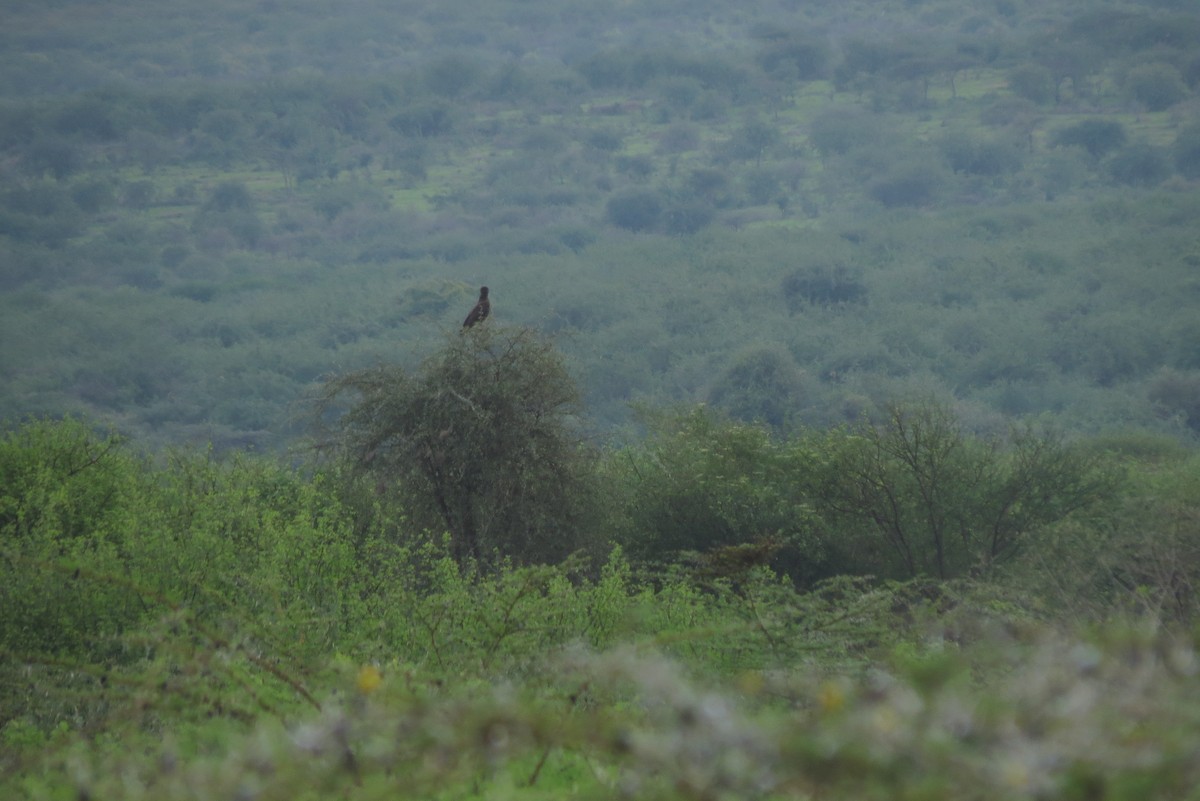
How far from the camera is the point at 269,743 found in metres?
4.62

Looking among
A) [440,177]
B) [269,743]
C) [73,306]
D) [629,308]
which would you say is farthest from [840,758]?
[440,177]

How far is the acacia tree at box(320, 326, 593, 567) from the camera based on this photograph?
70.6 ft

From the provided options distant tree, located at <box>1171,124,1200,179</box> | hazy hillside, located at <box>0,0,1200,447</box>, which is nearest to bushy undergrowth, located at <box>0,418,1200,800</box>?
hazy hillside, located at <box>0,0,1200,447</box>

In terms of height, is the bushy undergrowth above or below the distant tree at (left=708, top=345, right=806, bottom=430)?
above

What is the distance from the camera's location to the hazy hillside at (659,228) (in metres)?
96.1

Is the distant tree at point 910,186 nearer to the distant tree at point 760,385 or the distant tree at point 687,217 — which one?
the distant tree at point 687,217

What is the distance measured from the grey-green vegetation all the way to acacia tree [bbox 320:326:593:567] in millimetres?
75

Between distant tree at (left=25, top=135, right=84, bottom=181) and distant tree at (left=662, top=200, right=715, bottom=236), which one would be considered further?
distant tree at (left=25, top=135, right=84, bottom=181)

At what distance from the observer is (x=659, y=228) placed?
149 m

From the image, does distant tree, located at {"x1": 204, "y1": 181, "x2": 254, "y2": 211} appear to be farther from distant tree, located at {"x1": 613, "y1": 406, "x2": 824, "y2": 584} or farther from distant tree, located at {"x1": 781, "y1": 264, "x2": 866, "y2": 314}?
distant tree, located at {"x1": 613, "y1": 406, "x2": 824, "y2": 584}

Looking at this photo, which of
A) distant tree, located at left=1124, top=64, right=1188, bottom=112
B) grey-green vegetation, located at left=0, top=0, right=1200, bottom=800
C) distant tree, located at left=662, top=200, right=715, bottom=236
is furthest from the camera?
distant tree, located at left=1124, top=64, right=1188, bottom=112

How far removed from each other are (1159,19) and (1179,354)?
8306 cm

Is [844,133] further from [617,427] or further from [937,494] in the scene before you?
[937,494]

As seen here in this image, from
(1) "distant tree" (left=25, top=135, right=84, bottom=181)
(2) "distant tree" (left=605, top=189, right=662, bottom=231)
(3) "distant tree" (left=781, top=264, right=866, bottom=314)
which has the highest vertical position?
(1) "distant tree" (left=25, top=135, right=84, bottom=181)
